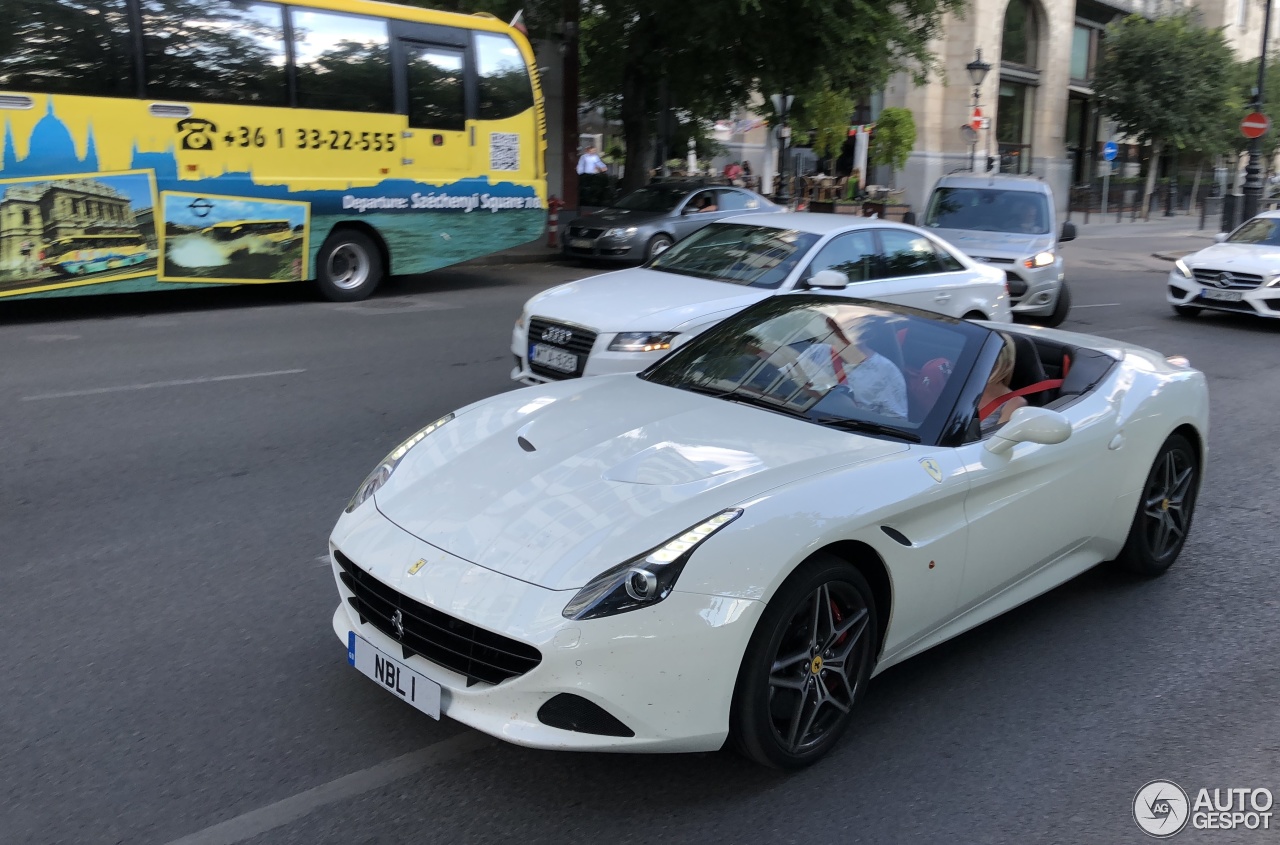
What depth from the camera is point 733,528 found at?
3213mm

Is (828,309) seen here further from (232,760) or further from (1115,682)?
(232,760)

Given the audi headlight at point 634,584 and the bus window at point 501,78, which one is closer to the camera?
the audi headlight at point 634,584

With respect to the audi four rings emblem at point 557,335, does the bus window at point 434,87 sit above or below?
above

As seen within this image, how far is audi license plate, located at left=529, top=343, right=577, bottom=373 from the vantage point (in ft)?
25.2

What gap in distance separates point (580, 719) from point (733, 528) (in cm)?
69

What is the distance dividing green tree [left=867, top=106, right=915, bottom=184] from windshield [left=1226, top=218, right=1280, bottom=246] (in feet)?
71.7

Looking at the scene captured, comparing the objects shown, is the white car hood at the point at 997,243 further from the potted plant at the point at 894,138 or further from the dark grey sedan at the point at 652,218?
the potted plant at the point at 894,138

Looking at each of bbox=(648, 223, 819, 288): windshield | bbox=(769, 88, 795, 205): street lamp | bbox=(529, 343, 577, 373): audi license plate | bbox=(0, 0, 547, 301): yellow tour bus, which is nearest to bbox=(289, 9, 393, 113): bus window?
bbox=(0, 0, 547, 301): yellow tour bus

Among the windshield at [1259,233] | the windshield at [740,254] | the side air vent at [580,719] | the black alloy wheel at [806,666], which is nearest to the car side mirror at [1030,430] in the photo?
the black alloy wheel at [806,666]

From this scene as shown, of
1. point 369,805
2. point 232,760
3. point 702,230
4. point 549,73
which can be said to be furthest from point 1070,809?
point 549,73

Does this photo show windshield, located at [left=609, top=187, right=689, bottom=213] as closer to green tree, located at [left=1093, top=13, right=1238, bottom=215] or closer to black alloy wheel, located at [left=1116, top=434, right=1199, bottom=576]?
black alloy wheel, located at [left=1116, top=434, right=1199, bottom=576]

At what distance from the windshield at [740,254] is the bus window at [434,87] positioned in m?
6.28

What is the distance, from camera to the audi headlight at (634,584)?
3.02 m

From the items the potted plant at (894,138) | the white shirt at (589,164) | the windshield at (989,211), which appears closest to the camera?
the windshield at (989,211)
